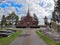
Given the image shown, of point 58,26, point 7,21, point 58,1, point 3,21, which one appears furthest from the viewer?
point 7,21

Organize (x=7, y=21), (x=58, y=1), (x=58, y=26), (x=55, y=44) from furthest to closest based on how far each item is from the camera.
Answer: (x=7, y=21)
(x=58, y=1)
(x=58, y=26)
(x=55, y=44)

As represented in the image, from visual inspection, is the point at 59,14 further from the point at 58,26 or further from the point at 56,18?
the point at 58,26

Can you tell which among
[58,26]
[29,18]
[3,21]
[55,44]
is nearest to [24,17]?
[29,18]

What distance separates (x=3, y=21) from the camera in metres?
154

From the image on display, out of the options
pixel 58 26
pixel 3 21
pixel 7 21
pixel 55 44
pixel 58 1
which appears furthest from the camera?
pixel 7 21

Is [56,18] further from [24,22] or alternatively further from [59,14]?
[24,22]

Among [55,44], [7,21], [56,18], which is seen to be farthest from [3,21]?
[55,44]

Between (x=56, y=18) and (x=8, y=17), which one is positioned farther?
(x=8, y=17)

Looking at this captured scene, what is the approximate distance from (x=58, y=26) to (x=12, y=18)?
113103 mm

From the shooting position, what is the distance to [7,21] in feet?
549

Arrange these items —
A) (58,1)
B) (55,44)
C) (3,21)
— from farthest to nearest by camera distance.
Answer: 1. (3,21)
2. (58,1)
3. (55,44)

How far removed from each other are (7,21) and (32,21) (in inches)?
731

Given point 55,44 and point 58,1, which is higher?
point 58,1

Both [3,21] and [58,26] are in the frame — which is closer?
[58,26]
